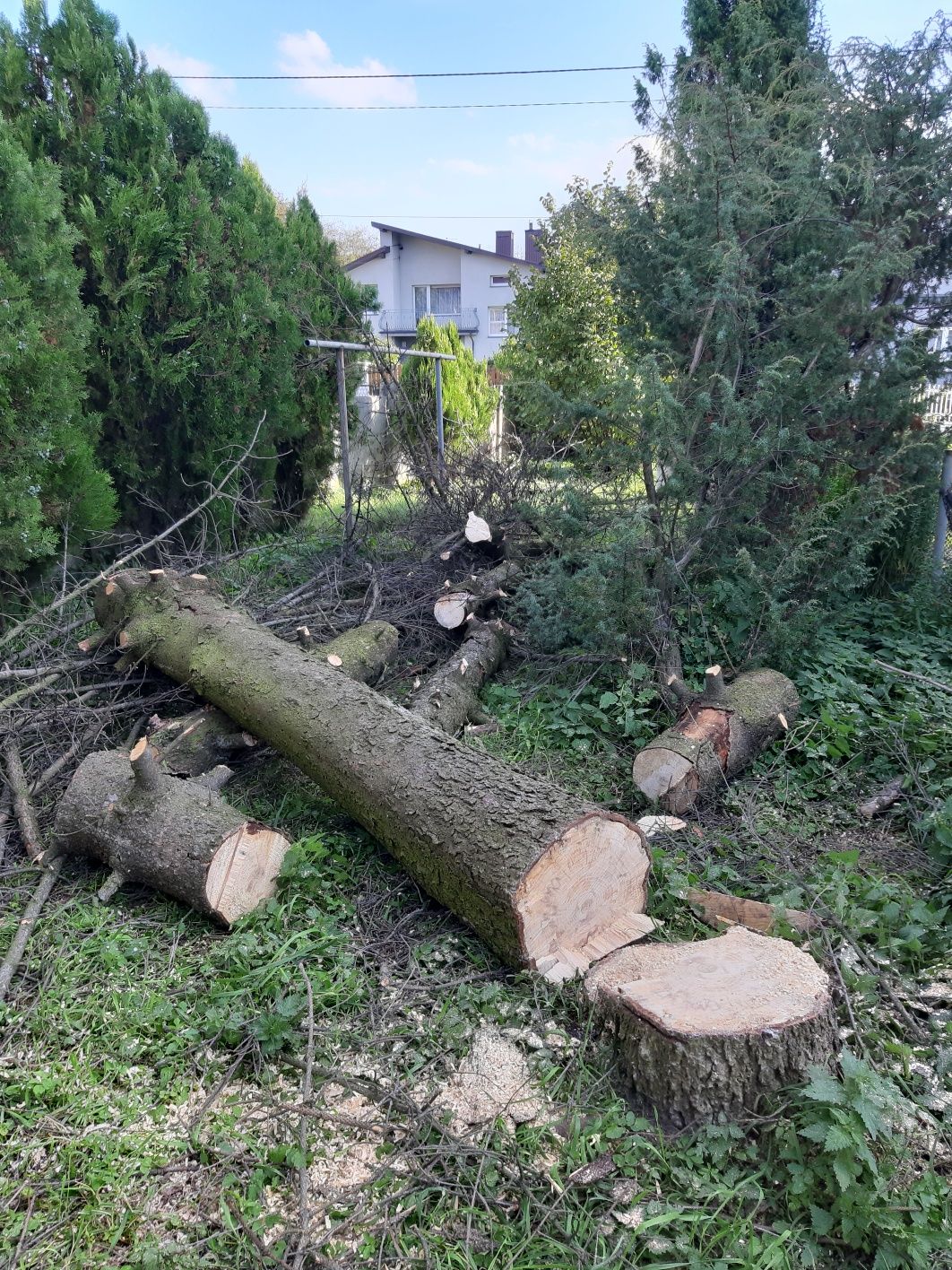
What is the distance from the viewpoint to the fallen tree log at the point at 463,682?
416 centimetres

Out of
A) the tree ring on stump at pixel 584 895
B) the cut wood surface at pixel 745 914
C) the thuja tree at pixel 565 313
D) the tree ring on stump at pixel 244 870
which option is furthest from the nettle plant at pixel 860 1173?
the thuja tree at pixel 565 313

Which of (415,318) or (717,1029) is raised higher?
(415,318)

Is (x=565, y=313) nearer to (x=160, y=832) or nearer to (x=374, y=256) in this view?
(x=160, y=832)

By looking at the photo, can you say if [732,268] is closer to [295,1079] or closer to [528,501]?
[528,501]

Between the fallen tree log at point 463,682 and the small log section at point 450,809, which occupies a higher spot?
the small log section at point 450,809

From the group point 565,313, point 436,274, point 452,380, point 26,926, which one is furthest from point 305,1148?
point 436,274

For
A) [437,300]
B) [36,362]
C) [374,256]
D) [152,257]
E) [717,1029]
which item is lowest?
[717,1029]

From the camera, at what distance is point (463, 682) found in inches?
176

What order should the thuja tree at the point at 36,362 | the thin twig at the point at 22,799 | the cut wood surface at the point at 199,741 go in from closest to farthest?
the thin twig at the point at 22,799 → the cut wood surface at the point at 199,741 → the thuja tree at the point at 36,362

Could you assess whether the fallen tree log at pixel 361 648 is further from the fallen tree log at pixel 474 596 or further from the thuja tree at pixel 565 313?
the thuja tree at pixel 565 313

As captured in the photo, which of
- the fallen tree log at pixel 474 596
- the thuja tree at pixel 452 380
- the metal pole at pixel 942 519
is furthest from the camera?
the thuja tree at pixel 452 380

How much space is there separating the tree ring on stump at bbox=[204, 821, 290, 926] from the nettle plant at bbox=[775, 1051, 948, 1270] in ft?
5.94

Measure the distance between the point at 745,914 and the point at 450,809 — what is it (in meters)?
1.04

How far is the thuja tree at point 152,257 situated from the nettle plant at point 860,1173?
5.29m
